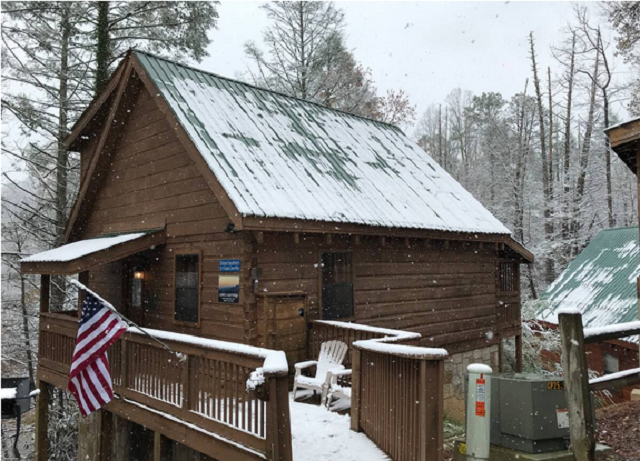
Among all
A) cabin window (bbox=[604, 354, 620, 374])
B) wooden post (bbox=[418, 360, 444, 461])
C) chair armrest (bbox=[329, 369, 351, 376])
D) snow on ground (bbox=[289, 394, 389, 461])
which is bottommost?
cabin window (bbox=[604, 354, 620, 374])

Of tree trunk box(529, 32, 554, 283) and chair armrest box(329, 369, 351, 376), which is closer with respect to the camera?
chair armrest box(329, 369, 351, 376)

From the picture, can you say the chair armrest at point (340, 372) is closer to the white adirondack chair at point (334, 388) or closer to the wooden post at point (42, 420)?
the white adirondack chair at point (334, 388)

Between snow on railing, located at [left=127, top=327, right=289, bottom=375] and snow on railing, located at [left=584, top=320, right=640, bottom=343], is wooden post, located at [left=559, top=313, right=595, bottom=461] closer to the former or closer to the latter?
snow on railing, located at [left=584, top=320, right=640, bottom=343]

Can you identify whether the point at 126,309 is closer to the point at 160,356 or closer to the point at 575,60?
the point at 160,356

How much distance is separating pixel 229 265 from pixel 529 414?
6011mm

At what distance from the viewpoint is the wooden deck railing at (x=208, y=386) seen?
5.37 metres

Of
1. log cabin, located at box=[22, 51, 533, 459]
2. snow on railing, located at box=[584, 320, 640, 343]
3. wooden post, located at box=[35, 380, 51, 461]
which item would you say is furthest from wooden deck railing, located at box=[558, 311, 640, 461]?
wooden post, located at box=[35, 380, 51, 461]

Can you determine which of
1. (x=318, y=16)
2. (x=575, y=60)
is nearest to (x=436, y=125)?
(x=575, y=60)

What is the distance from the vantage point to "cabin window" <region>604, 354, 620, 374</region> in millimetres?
16891

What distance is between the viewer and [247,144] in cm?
1028

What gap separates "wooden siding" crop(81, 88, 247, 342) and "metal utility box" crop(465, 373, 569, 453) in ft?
17.1

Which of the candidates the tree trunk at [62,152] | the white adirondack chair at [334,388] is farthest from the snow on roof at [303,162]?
the tree trunk at [62,152]

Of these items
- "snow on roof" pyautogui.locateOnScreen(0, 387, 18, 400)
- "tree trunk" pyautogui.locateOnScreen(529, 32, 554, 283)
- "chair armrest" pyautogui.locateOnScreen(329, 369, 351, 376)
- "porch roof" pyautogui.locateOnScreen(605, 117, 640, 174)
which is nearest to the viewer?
"snow on roof" pyautogui.locateOnScreen(0, 387, 18, 400)

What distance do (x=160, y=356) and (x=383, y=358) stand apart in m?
3.38
